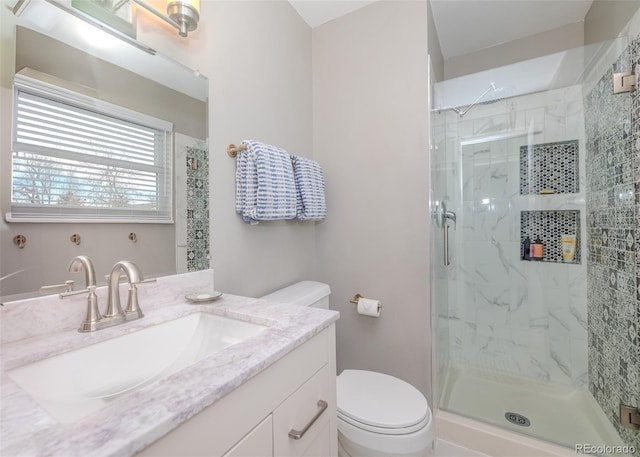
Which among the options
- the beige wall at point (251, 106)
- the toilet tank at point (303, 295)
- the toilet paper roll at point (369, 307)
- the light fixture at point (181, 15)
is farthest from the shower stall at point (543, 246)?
the light fixture at point (181, 15)

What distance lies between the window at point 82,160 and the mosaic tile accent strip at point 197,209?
0.09 metres

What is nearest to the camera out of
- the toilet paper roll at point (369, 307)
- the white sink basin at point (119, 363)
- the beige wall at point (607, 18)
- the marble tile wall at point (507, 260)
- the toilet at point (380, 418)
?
the white sink basin at point (119, 363)

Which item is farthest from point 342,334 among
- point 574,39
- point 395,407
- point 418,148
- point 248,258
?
point 574,39

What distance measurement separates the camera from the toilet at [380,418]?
1098 millimetres

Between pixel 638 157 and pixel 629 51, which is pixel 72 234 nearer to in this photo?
pixel 638 157

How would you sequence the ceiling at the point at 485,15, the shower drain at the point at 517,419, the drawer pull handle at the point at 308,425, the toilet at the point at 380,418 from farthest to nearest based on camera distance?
the ceiling at the point at 485,15, the shower drain at the point at 517,419, the toilet at the point at 380,418, the drawer pull handle at the point at 308,425

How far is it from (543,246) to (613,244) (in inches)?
20.9

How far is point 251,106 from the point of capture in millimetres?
1403

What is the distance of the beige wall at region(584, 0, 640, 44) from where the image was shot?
52.8 inches

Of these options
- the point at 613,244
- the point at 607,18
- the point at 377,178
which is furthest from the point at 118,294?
the point at 607,18

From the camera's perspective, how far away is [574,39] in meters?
1.99

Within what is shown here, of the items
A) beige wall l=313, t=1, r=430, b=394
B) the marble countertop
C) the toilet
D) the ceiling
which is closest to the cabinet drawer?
the marble countertop

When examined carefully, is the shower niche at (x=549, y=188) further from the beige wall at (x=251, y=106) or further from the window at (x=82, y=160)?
the window at (x=82, y=160)

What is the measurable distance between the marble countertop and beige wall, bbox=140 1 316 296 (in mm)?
550
